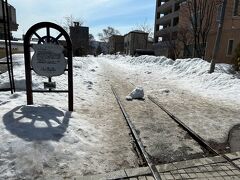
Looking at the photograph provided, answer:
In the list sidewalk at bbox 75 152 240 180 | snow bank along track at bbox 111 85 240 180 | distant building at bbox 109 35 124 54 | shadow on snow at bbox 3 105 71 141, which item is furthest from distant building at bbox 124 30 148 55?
sidewalk at bbox 75 152 240 180

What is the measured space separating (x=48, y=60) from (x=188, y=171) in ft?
14.3

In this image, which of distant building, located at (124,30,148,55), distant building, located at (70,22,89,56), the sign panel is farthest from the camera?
distant building, located at (124,30,148,55)

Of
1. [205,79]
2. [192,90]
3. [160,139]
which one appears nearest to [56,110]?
[160,139]

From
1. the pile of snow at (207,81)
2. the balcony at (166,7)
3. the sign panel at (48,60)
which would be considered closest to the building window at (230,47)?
the pile of snow at (207,81)

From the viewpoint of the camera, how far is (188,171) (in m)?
3.89

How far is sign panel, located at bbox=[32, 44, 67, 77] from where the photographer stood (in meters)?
6.05

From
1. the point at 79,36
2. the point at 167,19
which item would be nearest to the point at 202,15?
the point at 167,19

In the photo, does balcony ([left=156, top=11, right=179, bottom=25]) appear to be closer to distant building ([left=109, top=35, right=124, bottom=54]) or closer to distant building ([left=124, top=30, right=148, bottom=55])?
distant building ([left=124, top=30, right=148, bottom=55])

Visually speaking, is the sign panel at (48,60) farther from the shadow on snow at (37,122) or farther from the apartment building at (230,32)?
the apartment building at (230,32)

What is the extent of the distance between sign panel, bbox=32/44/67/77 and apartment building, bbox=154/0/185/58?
4077 cm

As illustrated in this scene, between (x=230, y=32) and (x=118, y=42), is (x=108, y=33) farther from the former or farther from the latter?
(x=230, y=32)

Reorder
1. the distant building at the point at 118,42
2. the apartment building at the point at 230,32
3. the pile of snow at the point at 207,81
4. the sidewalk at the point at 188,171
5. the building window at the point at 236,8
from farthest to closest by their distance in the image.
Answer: the distant building at the point at 118,42, the building window at the point at 236,8, the apartment building at the point at 230,32, the pile of snow at the point at 207,81, the sidewalk at the point at 188,171

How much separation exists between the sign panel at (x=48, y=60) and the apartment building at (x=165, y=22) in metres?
40.8

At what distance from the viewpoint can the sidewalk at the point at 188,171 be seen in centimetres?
371
